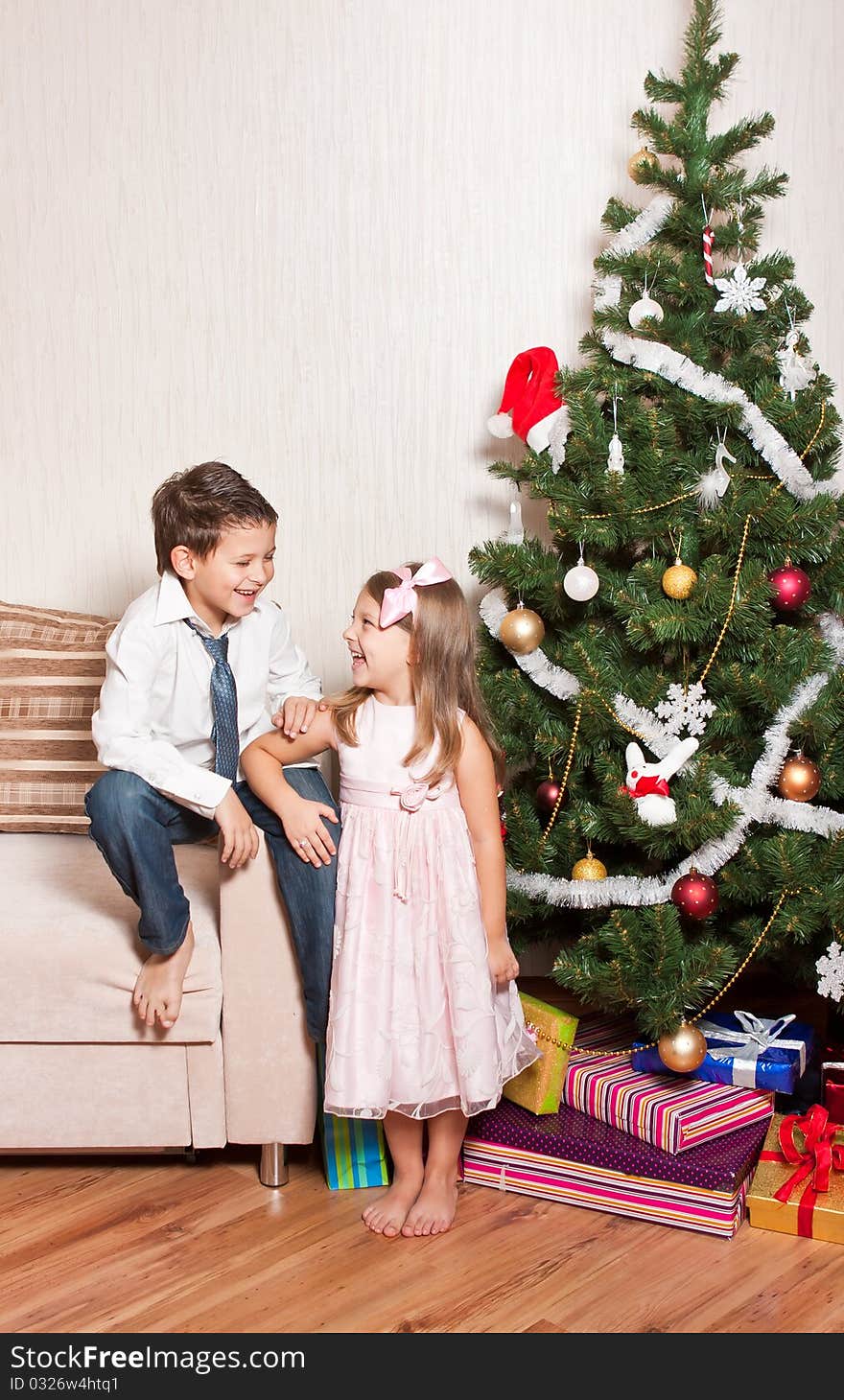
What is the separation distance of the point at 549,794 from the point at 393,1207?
0.68 meters

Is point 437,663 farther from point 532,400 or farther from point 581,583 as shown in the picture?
point 532,400

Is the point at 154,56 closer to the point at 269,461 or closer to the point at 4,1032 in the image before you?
the point at 269,461

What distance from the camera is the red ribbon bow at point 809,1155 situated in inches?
69.1

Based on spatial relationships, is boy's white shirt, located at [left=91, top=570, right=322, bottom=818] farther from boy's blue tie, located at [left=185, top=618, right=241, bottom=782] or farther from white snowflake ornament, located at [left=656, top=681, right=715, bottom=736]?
white snowflake ornament, located at [left=656, top=681, right=715, bottom=736]

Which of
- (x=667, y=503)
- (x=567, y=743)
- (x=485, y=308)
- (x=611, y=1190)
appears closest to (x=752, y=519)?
(x=667, y=503)

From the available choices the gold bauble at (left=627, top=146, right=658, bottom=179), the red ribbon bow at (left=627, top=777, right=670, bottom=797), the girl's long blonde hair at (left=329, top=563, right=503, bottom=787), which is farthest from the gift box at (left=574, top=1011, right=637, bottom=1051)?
the gold bauble at (left=627, top=146, right=658, bottom=179)

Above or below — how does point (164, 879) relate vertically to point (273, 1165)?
above

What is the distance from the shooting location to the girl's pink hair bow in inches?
67.5

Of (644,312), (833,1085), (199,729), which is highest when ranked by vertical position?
(644,312)

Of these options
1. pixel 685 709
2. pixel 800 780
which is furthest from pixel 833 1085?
pixel 685 709

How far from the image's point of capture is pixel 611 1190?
6.00 ft

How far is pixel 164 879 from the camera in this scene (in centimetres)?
177

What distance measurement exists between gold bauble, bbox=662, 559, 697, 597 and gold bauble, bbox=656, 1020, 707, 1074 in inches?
25.3
